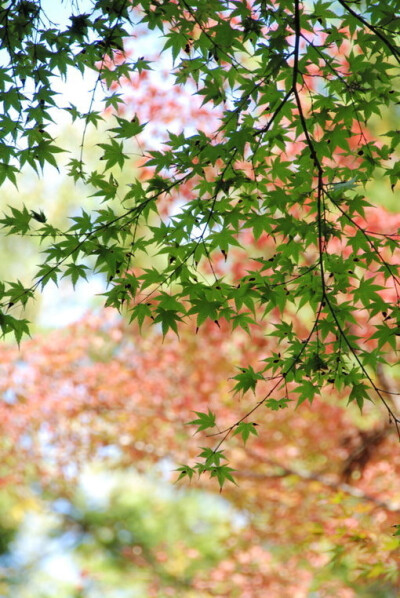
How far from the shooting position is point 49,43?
296cm

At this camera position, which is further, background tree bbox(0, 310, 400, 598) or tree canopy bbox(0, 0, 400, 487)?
background tree bbox(0, 310, 400, 598)

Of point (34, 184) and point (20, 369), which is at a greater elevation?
point (34, 184)

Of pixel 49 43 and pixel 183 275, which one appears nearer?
pixel 183 275

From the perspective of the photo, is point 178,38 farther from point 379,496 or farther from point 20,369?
point 20,369

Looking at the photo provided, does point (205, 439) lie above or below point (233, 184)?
above

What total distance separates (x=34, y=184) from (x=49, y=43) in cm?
1354

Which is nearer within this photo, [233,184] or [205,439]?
[233,184]

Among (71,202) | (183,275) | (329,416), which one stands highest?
(71,202)

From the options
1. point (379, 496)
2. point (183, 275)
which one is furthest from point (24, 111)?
point (379, 496)

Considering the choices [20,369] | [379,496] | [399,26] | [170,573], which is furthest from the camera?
[170,573]

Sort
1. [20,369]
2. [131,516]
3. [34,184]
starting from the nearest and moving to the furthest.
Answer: [20,369]
[131,516]
[34,184]

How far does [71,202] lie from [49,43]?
12.3m

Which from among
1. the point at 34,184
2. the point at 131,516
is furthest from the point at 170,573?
the point at 34,184

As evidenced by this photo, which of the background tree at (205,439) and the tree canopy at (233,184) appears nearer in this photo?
the tree canopy at (233,184)
